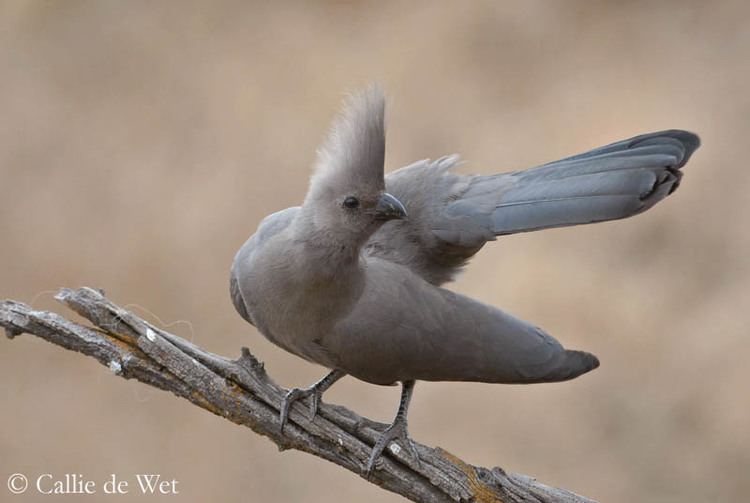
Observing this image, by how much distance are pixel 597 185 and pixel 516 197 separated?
20 centimetres

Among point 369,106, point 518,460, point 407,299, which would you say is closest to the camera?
point 369,106

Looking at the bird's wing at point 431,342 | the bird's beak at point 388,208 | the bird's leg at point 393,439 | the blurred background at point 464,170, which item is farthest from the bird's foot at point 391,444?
the blurred background at point 464,170

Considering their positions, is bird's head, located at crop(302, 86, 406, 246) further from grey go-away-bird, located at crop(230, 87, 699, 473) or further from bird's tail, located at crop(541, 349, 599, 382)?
bird's tail, located at crop(541, 349, 599, 382)

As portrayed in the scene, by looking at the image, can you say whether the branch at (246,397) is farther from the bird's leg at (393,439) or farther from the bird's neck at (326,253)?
the bird's neck at (326,253)

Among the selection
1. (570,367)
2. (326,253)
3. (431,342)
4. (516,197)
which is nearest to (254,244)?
(326,253)

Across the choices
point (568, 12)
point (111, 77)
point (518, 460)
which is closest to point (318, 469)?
point (518, 460)

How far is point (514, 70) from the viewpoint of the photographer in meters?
4.75

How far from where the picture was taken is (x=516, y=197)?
2.40 meters

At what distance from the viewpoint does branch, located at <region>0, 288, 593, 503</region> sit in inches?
88.9

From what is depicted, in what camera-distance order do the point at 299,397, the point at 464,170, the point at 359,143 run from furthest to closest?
the point at 464,170
the point at 299,397
the point at 359,143

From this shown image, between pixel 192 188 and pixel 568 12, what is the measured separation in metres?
1.86

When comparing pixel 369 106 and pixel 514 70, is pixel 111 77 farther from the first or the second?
pixel 369 106

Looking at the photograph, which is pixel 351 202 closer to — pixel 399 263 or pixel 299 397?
pixel 399 263

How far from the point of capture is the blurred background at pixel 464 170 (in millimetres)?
4316
